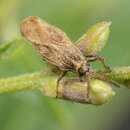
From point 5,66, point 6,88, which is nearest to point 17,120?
point 5,66

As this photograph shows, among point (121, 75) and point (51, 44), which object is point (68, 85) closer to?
point (121, 75)

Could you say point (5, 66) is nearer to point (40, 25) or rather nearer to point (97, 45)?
point (40, 25)

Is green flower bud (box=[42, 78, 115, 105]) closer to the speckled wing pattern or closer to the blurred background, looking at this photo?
the speckled wing pattern

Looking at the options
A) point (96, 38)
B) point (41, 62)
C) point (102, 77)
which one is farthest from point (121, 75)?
point (41, 62)

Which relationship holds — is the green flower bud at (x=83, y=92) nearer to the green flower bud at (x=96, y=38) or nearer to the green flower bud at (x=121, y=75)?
the green flower bud at (x=121, y=75)

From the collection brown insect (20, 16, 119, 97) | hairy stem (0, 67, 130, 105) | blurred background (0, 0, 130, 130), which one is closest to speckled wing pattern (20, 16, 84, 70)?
brown insect (20, 16, 119, 97)

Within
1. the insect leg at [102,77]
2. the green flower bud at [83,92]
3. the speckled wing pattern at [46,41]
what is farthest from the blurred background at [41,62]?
the green flower bud at [83,92]
